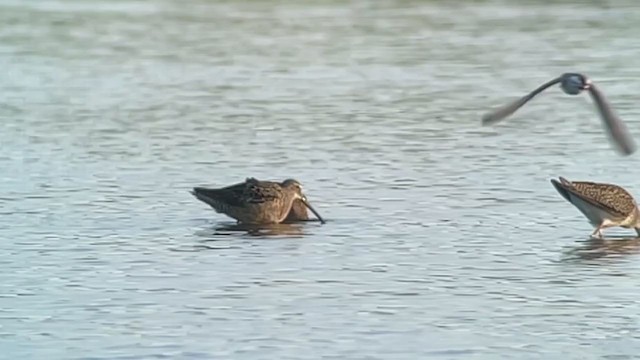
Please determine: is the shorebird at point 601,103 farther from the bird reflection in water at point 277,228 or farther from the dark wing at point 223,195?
the dark wing at point 223,195

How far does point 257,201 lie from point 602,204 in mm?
2066

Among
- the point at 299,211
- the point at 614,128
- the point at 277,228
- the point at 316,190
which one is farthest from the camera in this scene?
the point at 316,190

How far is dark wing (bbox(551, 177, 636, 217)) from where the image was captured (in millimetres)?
11273

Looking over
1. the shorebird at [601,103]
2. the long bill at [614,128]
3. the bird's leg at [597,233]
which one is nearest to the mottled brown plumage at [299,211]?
the bird's leg at [597,233]

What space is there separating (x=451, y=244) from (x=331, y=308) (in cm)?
188

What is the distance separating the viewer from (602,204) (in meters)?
11.3

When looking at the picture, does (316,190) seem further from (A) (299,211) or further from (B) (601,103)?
(B) (601,103)

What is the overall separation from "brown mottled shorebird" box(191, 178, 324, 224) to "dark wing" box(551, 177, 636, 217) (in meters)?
1.46

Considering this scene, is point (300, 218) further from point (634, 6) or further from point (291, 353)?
point (634, 6)

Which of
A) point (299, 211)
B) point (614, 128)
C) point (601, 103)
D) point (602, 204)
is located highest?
point (601, 103)

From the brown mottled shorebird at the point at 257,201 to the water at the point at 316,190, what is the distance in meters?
0.17

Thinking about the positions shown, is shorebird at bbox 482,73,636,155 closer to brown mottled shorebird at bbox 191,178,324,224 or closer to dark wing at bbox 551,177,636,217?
dark wing at bbox 551,177,636,217

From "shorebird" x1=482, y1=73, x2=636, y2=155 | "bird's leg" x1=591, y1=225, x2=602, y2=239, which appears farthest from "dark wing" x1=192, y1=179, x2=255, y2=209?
"shorebird" x1=482, y1=73, x2=636, y2=155

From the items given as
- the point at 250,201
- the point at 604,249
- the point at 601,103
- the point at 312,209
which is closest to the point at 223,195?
the point at 250,201
